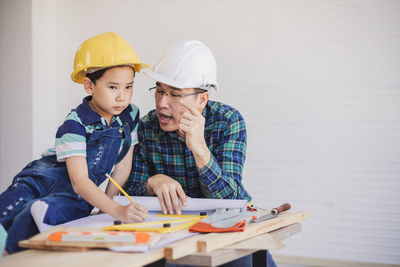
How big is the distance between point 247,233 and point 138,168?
3.92 ft

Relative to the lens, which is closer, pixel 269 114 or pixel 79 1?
pixel 269 114

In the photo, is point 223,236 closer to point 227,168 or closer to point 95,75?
point 227,168

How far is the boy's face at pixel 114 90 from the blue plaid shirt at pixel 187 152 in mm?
361

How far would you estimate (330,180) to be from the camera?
12.0ft

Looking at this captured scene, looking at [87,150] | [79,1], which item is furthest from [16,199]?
[79,1]

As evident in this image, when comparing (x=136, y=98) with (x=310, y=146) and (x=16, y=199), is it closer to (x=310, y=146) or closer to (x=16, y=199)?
(x=310, y=146)

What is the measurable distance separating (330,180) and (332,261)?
25.7 inches

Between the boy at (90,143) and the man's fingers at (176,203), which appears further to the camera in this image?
the boy at (90,143)

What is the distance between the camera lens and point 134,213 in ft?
5.58

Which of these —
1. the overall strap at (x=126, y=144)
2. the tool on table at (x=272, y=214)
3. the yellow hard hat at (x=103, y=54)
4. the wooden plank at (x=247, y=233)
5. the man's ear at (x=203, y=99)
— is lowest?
the wooden plank at (x=247, y=233)

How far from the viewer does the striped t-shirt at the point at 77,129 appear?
209 cm

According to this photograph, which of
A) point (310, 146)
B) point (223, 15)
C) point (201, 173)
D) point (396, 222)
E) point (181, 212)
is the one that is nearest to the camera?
point (181, 212)

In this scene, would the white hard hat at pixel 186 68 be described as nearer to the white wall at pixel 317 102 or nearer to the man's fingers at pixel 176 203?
the man's fingers at pixel 176 203

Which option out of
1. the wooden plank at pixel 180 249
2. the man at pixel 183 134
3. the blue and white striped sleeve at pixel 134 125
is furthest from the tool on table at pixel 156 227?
the blue and white striped sleeve at pixel 134 125
